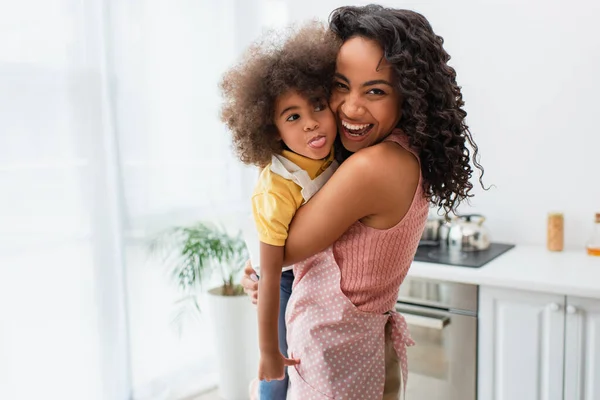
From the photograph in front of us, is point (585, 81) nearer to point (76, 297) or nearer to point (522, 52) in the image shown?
point (522, 52)

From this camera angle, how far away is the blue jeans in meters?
1.32

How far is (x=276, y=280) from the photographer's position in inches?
43.8

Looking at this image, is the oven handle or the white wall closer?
the oven handle

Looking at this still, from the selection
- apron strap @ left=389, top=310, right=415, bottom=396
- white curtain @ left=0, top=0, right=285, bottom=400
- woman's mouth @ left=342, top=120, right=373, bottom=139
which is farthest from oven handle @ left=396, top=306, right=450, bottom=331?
white curtain @ left=0, top=0, right=285, bottom=400

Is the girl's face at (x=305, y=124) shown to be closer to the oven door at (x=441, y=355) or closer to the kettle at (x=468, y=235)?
the oven door at (x=441, y=355)

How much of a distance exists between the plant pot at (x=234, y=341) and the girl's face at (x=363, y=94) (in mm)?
1638

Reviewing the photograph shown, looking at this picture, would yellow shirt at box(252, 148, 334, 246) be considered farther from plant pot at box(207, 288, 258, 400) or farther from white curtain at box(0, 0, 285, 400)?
plant pot at box(207, 288, 258, 400)

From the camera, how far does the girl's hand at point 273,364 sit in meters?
1.14

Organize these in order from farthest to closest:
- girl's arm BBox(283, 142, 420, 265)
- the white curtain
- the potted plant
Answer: the potted plant < the white curtain < girl's arm BBox(283, 142, 420, 265)

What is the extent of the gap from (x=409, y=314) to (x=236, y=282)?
99 centimetres

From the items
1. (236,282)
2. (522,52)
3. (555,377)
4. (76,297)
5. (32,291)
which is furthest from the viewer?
(236,282)

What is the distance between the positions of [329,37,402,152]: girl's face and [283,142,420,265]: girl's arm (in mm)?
69

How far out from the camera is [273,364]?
1145mm

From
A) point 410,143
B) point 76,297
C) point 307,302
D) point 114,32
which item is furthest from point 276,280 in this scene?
point 114,32
